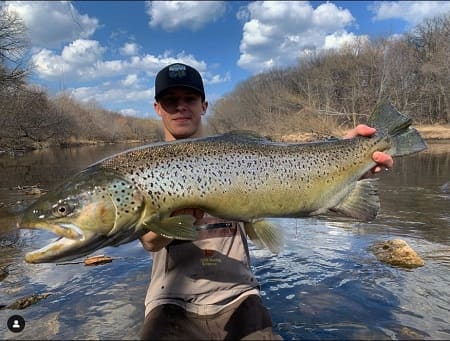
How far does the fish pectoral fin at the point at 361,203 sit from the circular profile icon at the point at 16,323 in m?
3.72

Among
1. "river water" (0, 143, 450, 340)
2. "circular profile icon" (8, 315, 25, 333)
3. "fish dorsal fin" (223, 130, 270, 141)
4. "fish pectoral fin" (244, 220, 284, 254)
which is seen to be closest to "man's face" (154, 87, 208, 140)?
"fish dorsal fin" (223, 130, 270, 141)

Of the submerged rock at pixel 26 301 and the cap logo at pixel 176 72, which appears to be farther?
the submerged rock at pixel 26 301

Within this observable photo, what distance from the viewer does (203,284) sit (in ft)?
11.6

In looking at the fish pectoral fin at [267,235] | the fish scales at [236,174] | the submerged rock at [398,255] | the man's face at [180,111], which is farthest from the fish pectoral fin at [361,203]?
the submerged rock at [398,255]

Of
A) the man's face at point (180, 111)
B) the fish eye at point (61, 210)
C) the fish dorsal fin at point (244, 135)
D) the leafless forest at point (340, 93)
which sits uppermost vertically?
the leafless forest at point (340, 93)

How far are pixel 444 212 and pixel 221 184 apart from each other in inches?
384

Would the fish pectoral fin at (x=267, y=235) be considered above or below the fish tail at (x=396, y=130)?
below

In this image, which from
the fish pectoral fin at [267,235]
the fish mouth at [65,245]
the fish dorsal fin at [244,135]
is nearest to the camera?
the fish mouth at [65,245]

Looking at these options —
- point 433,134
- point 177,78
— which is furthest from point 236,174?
point 433,134

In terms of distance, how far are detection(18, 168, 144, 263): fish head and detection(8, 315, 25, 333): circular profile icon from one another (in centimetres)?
239

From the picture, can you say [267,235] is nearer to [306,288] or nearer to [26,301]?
[306,288]

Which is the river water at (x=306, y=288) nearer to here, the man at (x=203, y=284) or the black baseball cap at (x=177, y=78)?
the man at (x=203, y=284)

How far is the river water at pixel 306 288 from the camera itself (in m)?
4.48

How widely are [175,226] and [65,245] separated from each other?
2.43 feet
